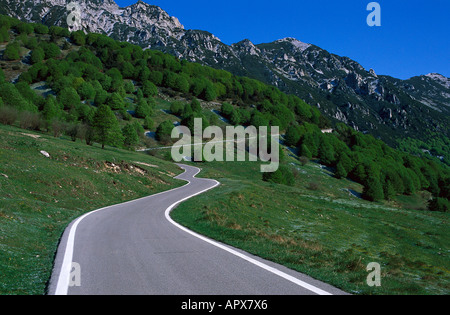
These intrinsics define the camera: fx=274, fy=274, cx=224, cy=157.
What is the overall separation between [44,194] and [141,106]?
97275 millimetres

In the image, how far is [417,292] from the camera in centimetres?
665

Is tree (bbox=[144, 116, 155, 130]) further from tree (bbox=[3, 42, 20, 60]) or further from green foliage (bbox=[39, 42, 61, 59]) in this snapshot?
tree (bbox=[3, 42, 20, 60])

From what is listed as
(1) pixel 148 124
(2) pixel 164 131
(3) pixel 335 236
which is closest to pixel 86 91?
(1) pixel 148 124

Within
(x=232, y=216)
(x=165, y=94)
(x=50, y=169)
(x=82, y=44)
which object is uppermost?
(x=82, y=44)

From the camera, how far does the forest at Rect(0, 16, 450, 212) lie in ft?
227

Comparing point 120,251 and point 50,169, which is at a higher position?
point 50,169

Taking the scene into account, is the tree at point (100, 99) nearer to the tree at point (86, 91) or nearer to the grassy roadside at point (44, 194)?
the tree at point (86, 91)

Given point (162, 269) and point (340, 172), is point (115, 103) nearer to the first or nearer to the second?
point (340, 172)

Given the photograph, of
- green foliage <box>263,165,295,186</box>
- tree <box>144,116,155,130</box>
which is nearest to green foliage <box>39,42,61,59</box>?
tree <box>144,116,155,130</box>

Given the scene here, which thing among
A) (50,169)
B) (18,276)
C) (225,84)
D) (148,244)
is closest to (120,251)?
(148,244)

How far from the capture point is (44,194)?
20609 millimetres

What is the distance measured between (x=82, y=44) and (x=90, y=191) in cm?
20139

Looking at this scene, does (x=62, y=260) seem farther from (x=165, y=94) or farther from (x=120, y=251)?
(x=165, y=94)

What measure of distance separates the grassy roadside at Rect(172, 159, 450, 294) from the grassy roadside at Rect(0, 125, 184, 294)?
656 cm
